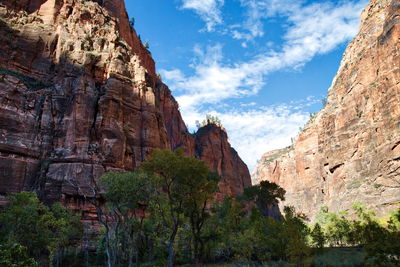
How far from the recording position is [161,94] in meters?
108

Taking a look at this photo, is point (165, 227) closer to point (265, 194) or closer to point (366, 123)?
point (265, 194)

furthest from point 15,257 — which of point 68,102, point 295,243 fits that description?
point 68,102

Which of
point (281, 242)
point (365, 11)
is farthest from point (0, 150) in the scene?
point (365, 11)

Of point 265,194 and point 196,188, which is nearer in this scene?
point 196,188

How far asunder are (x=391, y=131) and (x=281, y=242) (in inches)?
2393

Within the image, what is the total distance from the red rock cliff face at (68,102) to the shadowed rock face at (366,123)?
58244 millimetres

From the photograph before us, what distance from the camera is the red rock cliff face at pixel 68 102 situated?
2147 inches

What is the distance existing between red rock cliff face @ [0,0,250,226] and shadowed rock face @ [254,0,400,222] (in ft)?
191

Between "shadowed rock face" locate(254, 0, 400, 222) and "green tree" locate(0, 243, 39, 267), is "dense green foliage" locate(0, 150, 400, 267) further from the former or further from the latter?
"shadowed rock face" locate(254, 0, 400, 222)

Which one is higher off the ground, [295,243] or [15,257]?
[15,257]

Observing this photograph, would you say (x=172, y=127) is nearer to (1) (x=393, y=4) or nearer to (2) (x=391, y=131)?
(2) (x=391, y=131)

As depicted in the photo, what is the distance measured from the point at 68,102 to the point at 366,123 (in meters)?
85.9

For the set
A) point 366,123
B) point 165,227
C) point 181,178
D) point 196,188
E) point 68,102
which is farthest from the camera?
point 366,123

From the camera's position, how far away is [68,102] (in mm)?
63562
